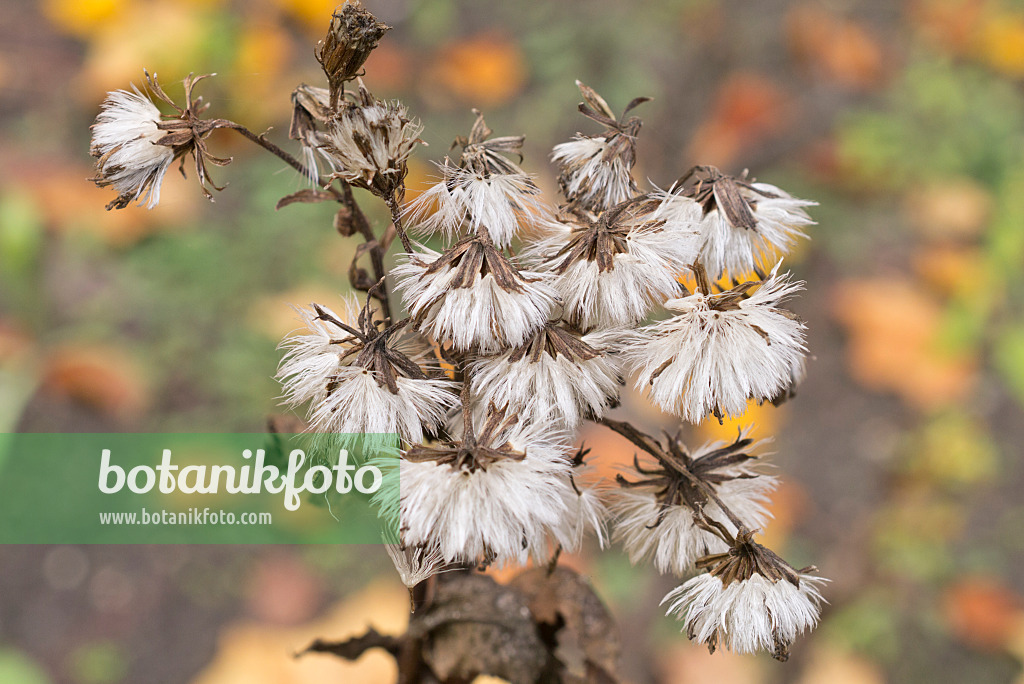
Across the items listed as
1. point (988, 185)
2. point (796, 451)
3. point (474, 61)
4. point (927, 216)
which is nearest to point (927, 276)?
point (927, 216)

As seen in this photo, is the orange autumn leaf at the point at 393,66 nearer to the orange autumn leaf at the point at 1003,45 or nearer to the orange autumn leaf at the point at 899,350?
the orange autumn leaf at the point at 899,350

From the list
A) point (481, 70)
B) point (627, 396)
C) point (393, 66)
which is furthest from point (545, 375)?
point (481, 70)

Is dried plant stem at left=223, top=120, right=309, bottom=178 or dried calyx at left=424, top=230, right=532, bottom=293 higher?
dried plant stem at left=223, top=120, right=309, bottom=178

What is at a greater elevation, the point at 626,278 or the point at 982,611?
the point at 626,278

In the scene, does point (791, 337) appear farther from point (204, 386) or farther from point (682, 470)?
point (204, 386)

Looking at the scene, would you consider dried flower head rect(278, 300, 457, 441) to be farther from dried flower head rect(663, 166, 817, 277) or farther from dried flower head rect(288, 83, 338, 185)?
dried flower head rect(663, 166, 817, 277)

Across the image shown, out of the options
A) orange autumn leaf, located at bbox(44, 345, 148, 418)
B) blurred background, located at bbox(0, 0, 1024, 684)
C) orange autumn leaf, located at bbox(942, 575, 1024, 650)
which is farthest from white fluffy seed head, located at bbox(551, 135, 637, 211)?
orange autumn leaf, located at bbox(942, 575, 1024, 650)

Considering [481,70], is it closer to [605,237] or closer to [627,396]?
[627,396]
